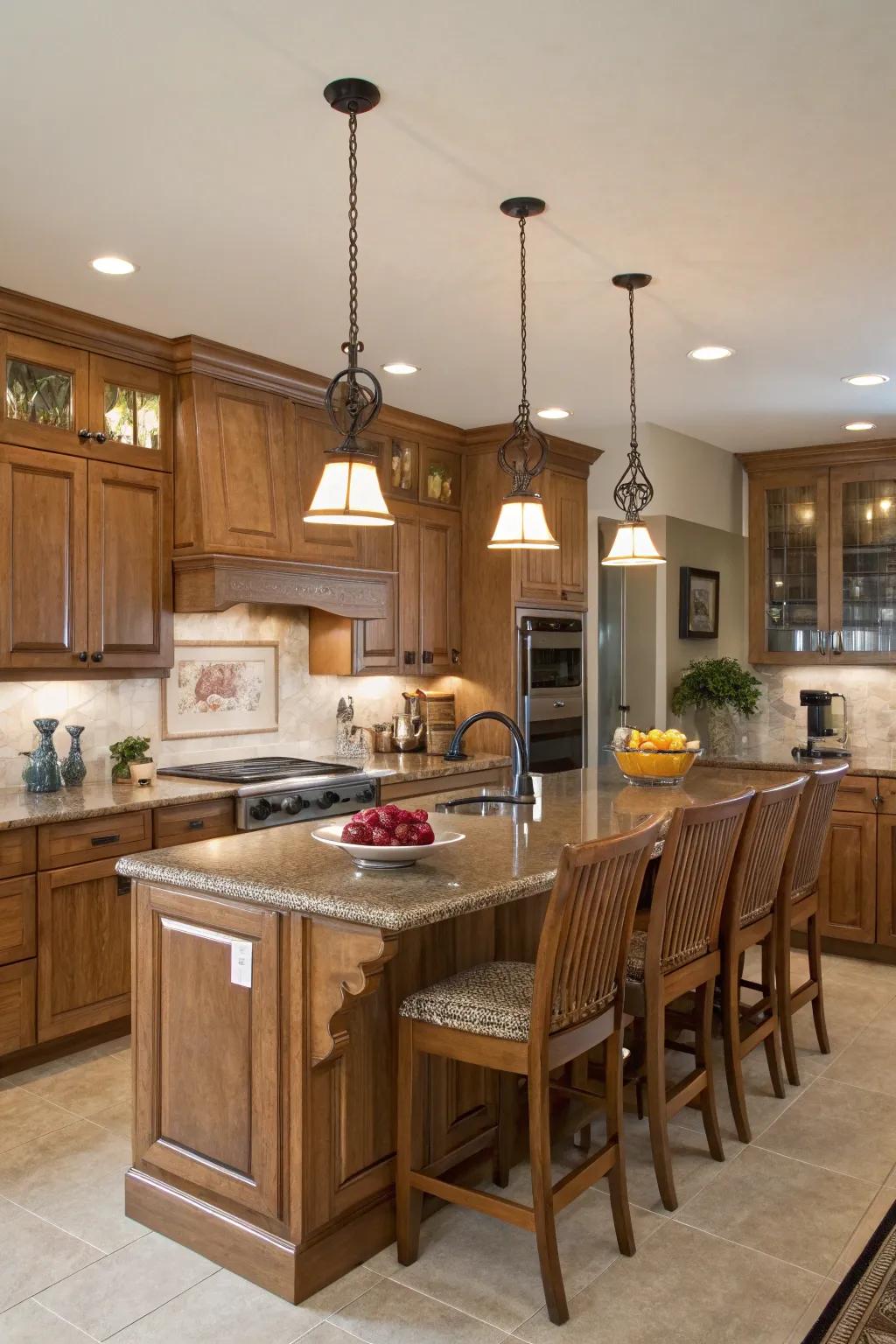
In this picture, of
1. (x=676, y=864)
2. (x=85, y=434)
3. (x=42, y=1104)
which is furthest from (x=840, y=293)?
(x=42, y=1104)

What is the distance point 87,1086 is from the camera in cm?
350

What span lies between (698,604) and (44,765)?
404cm

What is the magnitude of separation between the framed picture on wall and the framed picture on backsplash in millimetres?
2533

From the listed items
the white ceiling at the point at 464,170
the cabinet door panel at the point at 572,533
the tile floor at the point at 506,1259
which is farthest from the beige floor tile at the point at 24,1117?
the cabinet door panel at the point at 572,533

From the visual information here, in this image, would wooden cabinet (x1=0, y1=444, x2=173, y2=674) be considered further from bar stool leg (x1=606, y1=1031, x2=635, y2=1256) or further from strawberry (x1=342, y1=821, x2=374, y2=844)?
bar stool leg (x1=606, y1=1031, x2=635, y2=1256)

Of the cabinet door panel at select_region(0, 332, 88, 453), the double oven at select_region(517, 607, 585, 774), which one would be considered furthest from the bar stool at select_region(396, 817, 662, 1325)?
the double oven at select_region(517, 607, 585, 774)

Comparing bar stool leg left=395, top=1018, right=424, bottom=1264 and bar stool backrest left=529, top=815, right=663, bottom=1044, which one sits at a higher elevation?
bar stool backrest left=529, top=815, right=663, bottom=1044

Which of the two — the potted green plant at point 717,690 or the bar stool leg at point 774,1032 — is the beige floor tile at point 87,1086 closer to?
the bar stool leg at point 774,1032

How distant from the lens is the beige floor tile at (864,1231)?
246 centimetres

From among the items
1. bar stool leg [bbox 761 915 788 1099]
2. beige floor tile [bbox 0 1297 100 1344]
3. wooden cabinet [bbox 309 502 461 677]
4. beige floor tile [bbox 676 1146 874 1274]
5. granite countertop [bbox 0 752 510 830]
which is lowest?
beige floor tile [bbox 676 1146 874 1274]

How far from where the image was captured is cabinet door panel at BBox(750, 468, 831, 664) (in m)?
6.47

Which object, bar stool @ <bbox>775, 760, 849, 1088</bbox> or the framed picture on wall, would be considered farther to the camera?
the framed picture on wall

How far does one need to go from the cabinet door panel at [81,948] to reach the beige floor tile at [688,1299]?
207 cm

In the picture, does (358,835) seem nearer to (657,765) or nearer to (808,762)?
(657,765)
